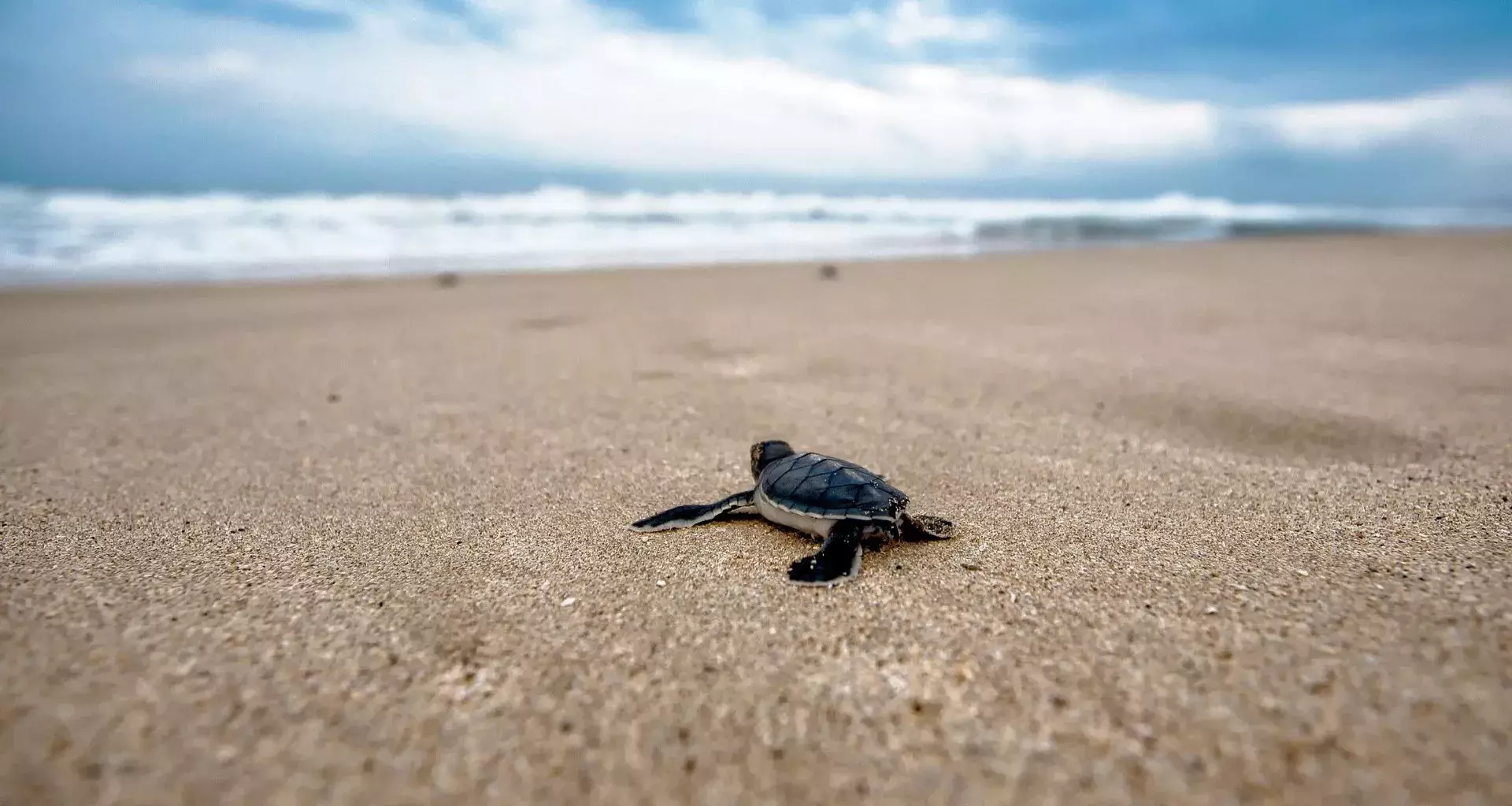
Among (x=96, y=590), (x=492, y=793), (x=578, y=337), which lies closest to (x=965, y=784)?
(x=492, y=793)

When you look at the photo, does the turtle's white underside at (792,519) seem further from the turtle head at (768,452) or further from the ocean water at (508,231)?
the ocean water at (508,231)

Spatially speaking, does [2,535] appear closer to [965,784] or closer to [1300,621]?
[965,784]

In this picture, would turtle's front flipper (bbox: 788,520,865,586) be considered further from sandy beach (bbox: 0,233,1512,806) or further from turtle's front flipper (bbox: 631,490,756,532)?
turtle's front flipper (bbox: 631,490,756,532)

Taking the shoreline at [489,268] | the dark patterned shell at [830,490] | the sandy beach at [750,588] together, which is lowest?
the sandy beach at [750,588]

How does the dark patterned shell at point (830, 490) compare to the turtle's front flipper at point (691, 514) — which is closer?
the dark patterned shell at point (830, 490)

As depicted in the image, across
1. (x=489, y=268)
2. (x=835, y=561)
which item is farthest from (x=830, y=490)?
(x=489, y=268)

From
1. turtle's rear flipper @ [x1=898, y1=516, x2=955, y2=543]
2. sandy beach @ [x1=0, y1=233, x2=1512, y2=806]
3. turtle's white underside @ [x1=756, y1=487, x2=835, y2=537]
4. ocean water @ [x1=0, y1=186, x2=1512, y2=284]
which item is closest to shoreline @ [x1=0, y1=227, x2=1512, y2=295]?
ocean water @ [x1=0, y1=186, x2=1512, y2=284]

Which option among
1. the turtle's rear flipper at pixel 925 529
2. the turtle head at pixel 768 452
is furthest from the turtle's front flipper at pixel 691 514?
the turtle's rear flipper at pixel 925 529

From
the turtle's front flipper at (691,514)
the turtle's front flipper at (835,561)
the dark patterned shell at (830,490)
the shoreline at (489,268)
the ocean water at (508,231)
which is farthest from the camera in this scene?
the ocean water at (508,231)
